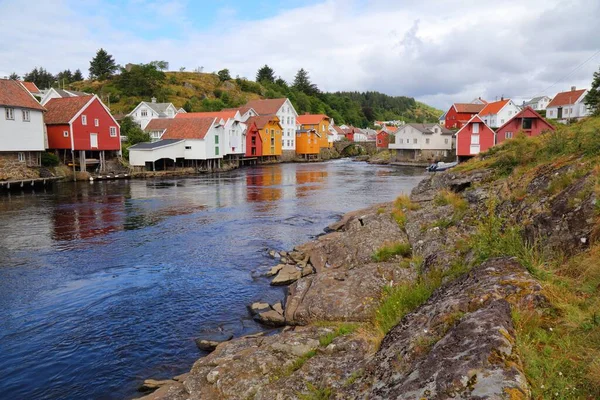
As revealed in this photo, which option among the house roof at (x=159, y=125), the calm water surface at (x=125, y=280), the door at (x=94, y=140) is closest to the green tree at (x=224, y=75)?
the house roof at (x=159, y=125)

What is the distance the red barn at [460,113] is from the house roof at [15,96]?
260 feet

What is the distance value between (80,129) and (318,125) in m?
56.8

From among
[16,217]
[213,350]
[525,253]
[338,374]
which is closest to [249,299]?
[213,350]

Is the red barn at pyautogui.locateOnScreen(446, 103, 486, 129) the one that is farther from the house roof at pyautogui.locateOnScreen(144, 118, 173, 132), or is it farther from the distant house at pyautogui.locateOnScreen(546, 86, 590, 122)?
the house roof at pyautogui.locateOnScreen(144, 118, 173, 132)

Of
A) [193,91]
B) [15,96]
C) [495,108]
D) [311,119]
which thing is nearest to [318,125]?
[311,119]

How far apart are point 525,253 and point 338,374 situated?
133 inches

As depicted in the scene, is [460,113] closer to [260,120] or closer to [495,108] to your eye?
[495,108]

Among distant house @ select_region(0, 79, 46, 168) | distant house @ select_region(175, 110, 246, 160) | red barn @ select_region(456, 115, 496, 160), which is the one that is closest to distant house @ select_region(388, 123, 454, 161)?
red barn @ select_region(456, 115, 496, 160)

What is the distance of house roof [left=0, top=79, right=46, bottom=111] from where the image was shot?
40.0 m

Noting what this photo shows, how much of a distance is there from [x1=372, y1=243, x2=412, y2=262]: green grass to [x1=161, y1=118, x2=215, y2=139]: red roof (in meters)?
48.5

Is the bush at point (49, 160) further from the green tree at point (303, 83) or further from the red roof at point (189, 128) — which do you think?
the green tree at point (303, 83)

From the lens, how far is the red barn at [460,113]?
9362 centimetres

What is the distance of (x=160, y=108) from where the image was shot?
76500mm

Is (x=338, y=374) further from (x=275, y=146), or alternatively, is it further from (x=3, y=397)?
(x=275, y=146)
